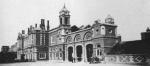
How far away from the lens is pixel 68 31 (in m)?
29.9

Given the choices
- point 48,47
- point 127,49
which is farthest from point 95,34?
point 48,47

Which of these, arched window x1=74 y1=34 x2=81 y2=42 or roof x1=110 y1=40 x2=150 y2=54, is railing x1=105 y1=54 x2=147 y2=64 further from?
arched window x1=74 y1=34 x2=81 y2=42

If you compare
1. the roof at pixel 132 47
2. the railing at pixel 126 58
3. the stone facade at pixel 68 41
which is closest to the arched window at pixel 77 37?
the stone facade at pixel 68 41

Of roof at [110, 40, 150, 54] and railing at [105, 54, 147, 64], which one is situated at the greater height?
roof at [110, 40, 150, 54]

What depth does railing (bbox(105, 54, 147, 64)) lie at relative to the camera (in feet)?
55.2

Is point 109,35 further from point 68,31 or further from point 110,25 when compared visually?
point 68,31

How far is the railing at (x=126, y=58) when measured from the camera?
55.2 feet

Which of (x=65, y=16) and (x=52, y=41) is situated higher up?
(x=65, y=16)

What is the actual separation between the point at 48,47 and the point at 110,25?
14278 mm

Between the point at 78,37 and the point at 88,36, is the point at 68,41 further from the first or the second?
the point at 88,36

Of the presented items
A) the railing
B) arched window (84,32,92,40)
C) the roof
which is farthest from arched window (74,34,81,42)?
the railing

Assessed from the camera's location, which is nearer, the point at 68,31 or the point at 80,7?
the point at 80,7

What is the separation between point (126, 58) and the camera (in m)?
18.4

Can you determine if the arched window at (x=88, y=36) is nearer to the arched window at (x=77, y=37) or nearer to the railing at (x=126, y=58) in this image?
the arched window at (x=77, y=37)
